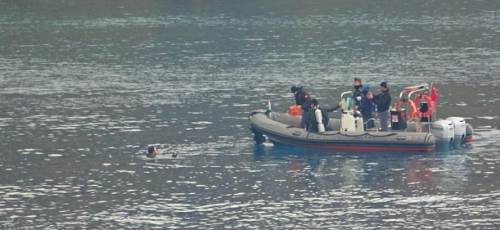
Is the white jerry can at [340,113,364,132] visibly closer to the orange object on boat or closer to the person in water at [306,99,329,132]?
the person in water at [306,99,329,132]

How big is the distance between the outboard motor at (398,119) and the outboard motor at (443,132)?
1346mm

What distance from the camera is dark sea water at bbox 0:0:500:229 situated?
1977 inches

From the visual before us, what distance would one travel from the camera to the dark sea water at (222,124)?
50.2 metres

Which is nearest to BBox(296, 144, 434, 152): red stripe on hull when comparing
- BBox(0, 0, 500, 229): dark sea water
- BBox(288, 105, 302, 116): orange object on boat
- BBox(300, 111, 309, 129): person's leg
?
BBox(0, 0, 500, 229): dark sea water

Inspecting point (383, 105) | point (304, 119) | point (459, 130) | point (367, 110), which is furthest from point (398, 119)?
point (304, 119)

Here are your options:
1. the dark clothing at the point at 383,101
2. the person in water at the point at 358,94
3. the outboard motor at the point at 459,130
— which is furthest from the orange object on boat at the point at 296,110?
the outboard motor at the point at 459,130

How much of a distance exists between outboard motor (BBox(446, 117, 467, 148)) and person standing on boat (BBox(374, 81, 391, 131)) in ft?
9.26

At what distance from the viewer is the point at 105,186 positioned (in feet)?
181

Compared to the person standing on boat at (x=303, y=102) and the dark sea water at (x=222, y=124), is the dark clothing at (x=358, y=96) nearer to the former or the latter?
the person standing on boat at (x=303, y=102)

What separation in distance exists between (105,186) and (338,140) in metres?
10.6

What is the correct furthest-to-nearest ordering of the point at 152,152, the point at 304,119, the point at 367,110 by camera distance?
the point at 152,152 → the point at 367,110 → the point at 304,119

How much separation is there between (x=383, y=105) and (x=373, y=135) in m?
1.40

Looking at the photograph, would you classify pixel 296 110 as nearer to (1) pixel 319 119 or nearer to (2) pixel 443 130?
(1) pixel 319 119

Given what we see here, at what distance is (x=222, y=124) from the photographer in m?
69.2
